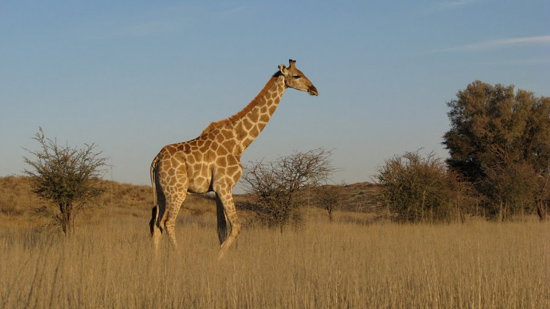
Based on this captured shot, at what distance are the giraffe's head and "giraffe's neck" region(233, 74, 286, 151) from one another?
0.68ft

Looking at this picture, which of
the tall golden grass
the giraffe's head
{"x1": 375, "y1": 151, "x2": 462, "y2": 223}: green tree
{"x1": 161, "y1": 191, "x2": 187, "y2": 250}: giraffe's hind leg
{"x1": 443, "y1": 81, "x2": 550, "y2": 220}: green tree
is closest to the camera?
the tall golden grass

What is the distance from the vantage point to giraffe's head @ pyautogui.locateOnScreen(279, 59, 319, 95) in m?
11.6

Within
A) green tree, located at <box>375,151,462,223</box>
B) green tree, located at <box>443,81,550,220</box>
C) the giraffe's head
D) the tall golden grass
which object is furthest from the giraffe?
green tree, located at <box>443,81,550,220</box>

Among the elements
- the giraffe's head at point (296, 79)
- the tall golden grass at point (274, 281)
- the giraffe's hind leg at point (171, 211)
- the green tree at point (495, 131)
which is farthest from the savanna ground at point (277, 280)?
the green tree at point (495, 131)

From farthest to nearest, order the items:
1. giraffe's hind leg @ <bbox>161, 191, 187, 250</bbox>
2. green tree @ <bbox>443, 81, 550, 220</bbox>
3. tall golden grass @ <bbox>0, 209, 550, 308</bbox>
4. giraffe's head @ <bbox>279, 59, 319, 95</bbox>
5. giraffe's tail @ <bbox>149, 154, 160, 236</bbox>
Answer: green tree @ <bbox>443, 81, 550, 220</bbox> < giraffe's head @ <bbox>279, 59, 319, 95</bbox> < giraffe's tail @ <bbox>149, 154, 160, 236</bbox> < giraffe's hind leg @ <bbox>161, 191, 187, 250</bbox> < tall golden grass @ <bbox>0, 209, 550, 308</bbox>

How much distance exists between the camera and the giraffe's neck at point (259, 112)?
11.7m

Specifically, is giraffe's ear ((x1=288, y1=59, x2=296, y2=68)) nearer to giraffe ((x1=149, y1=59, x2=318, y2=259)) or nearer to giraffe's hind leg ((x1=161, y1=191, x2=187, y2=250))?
giraffe ((x1=149, y1=59, x2=318, y2=259))

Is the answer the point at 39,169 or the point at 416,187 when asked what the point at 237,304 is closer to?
the point at 39,169

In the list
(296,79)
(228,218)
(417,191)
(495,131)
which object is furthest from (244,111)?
(495,131)

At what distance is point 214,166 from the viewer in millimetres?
11016

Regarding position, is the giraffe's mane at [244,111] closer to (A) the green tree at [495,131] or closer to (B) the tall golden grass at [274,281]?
(B) the tall golden grass at [274,281]

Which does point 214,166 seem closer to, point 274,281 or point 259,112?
point 259,112

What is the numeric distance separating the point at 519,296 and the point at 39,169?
12.9 metres

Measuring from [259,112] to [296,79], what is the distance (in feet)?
3.32
